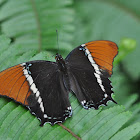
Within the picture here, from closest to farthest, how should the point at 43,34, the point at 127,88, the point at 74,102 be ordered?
the point at 74,102 → the point at 43,34 → the point at 127,88

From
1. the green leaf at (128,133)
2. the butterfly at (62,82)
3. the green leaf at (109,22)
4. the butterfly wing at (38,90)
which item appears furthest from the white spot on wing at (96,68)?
the green leaf at (109,22)

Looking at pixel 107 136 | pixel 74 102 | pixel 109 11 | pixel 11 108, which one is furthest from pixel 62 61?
pixel 109 11

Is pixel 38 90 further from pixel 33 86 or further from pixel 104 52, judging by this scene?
pixel 104 52

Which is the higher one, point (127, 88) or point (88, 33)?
point (88, 33)

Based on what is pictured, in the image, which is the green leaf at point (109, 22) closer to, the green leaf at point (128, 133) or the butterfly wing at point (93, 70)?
the butterfly wing at point (93, 70)

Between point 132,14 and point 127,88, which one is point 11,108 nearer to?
point 127,88

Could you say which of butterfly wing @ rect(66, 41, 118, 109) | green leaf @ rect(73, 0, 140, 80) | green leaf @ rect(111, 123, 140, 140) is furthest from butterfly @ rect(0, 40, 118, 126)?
green leaf @ rect(73, 0, 140, 80)
